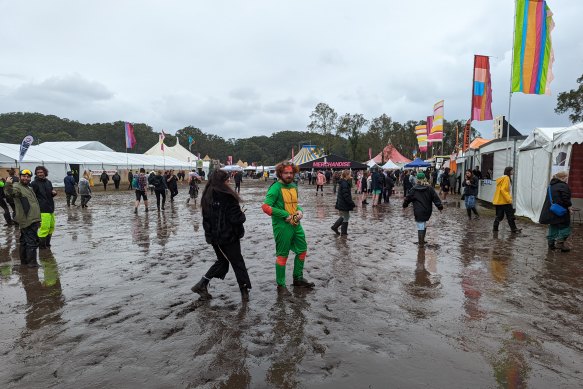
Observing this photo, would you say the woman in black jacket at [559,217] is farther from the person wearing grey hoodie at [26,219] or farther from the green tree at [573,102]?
the green tree at [573,102]

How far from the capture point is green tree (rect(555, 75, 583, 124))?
3619 centimetres

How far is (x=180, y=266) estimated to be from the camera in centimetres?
623

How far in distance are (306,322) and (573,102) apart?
143ft

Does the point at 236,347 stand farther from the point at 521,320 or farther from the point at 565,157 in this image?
the point at 565,157

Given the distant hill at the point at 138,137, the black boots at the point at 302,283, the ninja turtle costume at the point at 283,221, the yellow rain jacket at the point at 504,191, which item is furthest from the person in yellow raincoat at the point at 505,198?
the distant hill at the point at 138,137

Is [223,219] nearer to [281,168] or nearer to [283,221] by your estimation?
[283,221]

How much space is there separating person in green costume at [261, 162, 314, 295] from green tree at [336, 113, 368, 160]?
44.7 m

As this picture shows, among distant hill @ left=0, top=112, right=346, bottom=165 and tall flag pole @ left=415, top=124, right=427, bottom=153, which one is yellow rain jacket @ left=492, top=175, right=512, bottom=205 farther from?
distant hill @ left=0, top=112, right=346, bottom=165

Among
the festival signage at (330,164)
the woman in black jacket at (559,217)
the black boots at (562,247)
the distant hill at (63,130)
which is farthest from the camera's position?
the distant hill at (63,130)

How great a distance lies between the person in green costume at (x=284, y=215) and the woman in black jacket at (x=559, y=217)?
509 centimetres

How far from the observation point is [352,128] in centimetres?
4888

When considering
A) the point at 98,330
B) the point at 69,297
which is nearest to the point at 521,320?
the point at 98,330

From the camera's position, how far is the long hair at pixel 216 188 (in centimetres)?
441

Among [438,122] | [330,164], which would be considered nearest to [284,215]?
[438,122]
